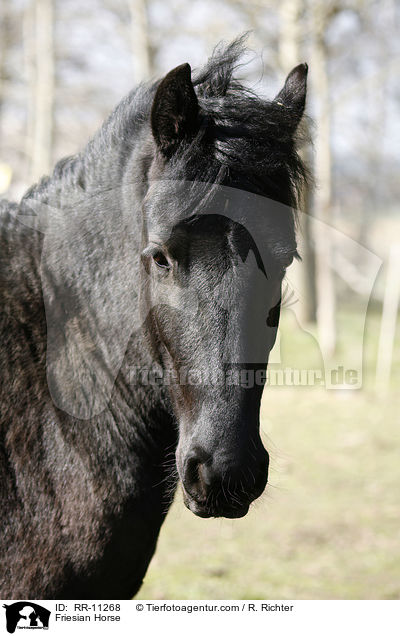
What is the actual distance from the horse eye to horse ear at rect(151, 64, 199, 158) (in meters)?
0.41

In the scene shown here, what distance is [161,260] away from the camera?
2.36 metres

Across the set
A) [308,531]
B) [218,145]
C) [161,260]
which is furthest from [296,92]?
[308,531]

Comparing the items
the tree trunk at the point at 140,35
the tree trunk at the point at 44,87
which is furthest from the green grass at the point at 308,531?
the tree trunk at the point at 44,87

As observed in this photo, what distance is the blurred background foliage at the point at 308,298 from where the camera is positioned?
18.1 feet

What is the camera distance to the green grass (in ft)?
17.2

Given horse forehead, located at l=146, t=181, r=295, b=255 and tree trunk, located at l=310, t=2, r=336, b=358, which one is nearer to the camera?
horse forehead, located at l=146, t=181, r=295, b=255

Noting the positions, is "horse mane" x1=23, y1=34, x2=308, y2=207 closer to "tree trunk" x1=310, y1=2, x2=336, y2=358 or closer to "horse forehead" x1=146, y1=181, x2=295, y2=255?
"horse forehead" x1=146, y1=181, x2=295, y2=255

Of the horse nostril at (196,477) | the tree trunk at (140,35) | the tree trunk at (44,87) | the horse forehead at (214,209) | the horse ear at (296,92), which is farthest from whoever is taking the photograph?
the tree trunk at (44,87)

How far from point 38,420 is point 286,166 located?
1.40 m

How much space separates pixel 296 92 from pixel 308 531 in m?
4.79

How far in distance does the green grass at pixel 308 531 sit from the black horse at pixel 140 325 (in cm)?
127
